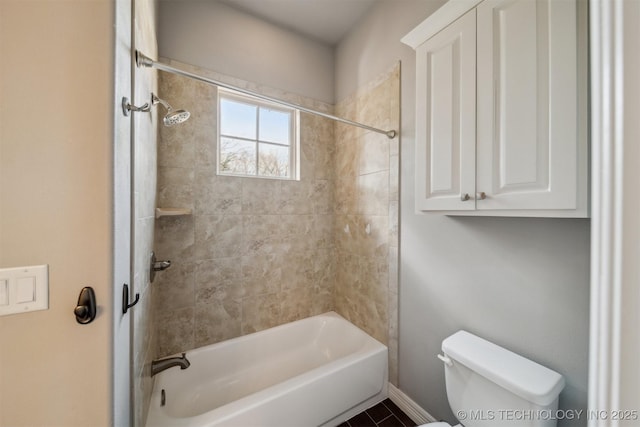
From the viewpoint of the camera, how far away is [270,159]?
2066 millimetres

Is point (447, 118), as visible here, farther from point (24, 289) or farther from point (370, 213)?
point (24, 289)

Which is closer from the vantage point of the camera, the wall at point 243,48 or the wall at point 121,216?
the wall at point 121,216

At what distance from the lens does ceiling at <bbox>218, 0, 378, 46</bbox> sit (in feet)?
5.91

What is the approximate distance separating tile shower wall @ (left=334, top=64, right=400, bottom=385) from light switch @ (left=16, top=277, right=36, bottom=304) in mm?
1608

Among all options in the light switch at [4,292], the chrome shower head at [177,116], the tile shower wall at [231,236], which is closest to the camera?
the light switch at [4,292]

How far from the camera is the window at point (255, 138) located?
189 cm

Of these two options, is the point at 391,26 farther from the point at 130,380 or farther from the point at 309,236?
the point at 130,380

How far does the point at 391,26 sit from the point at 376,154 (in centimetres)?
88

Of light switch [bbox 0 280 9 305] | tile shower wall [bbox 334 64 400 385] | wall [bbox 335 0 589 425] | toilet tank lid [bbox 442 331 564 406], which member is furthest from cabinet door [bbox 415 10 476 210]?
light switch [bbox 0 280 9 305]

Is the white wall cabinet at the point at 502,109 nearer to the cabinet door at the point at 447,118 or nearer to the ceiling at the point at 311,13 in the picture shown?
the cabinet door at the point at 447,118

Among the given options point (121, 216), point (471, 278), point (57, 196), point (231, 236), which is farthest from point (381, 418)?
point (57, 196)

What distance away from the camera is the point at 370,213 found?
6.05ft

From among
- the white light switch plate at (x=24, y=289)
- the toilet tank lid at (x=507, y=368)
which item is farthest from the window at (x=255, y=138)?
the toilet tank lid at (x=507, y=368)

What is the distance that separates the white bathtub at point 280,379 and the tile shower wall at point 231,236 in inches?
5.7
